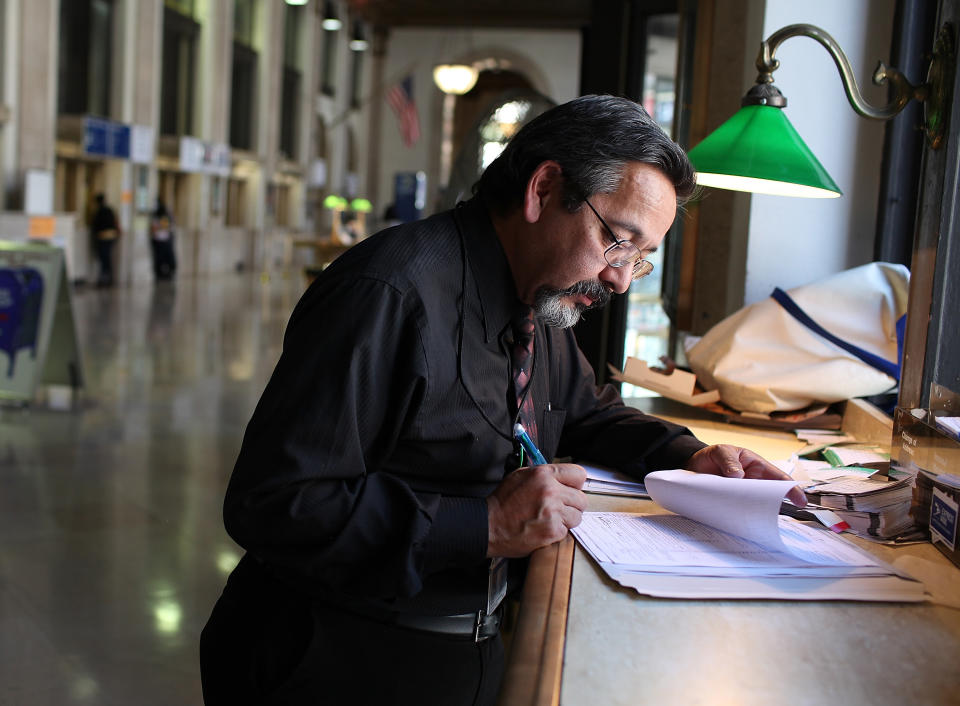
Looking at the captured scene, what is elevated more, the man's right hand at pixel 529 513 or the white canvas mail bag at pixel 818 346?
the white canvas mail bag at pixel 818 346

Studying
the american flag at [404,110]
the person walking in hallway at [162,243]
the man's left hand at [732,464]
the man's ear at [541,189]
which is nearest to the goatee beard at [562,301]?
the man's ear at [541,189]

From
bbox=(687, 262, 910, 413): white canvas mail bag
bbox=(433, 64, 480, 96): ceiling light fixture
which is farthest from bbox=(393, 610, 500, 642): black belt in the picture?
bbox=(433, 64, 480, 96): ceiling light fixture

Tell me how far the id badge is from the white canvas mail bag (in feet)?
4.48

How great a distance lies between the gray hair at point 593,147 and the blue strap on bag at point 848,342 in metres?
1.36

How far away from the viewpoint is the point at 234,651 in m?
1.61

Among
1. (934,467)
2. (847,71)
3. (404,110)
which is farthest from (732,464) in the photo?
(404,110)

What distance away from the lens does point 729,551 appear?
1483 mm

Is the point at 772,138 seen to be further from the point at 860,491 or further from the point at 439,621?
the point at 439,621

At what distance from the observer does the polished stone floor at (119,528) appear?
3.20 metres

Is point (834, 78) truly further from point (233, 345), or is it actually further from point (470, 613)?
point (233, 345)

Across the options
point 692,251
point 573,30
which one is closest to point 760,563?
point 692,251

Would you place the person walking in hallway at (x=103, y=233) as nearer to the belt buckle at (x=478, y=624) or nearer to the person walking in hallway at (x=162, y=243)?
the person walking in hallway at (x=162, y=243)

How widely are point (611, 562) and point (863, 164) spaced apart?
2.59 m

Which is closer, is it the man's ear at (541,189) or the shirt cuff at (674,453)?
the man's ear at (541,189)
